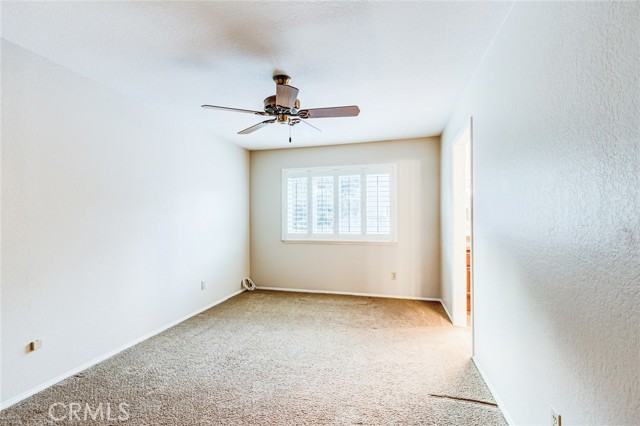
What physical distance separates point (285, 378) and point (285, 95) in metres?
2.23

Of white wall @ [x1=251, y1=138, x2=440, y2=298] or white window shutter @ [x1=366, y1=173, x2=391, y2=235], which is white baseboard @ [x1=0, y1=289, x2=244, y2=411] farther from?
white window shutter @ [x1=366, y1=173, x2=391, y2=235]

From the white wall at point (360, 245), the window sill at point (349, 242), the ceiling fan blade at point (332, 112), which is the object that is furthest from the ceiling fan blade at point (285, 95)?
the window sill at point (349, 242)

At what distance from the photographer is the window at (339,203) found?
4711mm

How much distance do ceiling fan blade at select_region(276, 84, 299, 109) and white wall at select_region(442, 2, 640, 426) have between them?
1.42m

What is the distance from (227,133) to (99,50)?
7.05 ft

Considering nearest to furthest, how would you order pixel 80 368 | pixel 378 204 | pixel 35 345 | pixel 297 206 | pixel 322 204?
pixel 35 345 < pixel 80 368 < pixel 378 204 < pixel 322 204 < pixel 297 206

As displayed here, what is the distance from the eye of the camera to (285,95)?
87.8 inches

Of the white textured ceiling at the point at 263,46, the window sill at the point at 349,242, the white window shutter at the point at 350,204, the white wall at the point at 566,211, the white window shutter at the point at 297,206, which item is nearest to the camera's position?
the white wall at the point at 566,211

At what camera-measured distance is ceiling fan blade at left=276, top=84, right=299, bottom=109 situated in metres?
2.19

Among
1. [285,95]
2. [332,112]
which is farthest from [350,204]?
[285,95]

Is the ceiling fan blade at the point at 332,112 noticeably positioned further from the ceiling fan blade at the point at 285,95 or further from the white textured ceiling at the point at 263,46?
the white textured ceiling at the point at 263,46

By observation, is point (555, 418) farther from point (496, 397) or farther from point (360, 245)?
point (360, 245)

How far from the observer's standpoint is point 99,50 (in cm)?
217

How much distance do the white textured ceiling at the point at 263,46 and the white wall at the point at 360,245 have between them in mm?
1486
